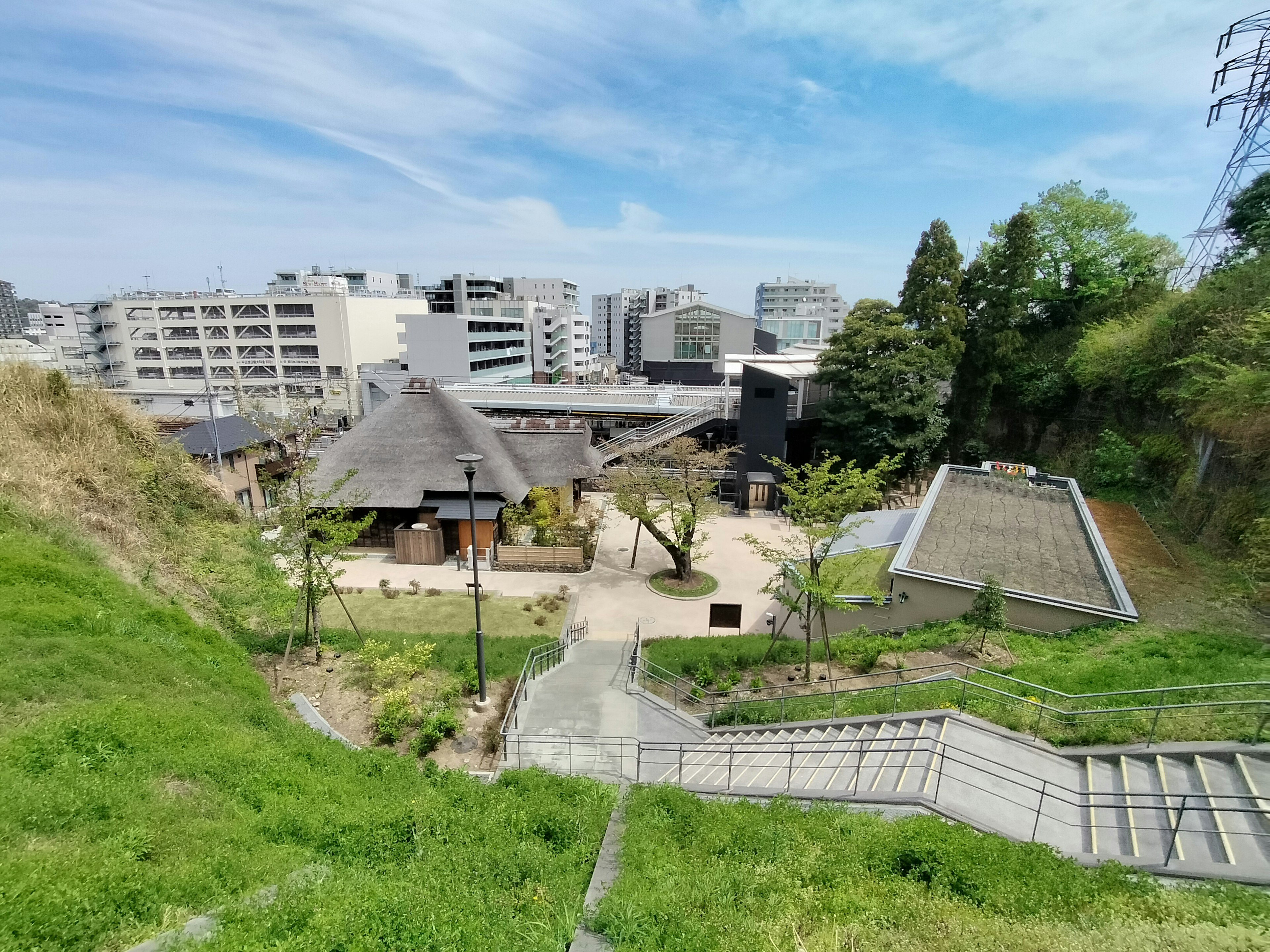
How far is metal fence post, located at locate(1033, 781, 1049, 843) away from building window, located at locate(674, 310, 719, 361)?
154ft

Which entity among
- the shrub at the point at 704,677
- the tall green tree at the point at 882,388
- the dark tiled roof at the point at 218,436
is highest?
the tall green tree at the point at 882,388

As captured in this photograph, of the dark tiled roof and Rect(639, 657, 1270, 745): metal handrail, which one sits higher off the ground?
the dark tiled roof

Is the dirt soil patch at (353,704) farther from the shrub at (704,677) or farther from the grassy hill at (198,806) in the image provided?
the shrub at (704,677)

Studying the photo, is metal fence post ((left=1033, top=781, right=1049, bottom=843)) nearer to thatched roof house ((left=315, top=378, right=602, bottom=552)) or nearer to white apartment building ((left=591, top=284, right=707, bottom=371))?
thatched roof house ((left=315, top=378, right=602, bottom=552))

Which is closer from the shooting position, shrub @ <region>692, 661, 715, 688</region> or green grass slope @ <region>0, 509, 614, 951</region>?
green grass slope @ <region>0, 509, 614, 951</region>

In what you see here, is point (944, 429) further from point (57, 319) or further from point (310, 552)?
point (57, 319)

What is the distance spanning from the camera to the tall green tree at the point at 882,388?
26312mm

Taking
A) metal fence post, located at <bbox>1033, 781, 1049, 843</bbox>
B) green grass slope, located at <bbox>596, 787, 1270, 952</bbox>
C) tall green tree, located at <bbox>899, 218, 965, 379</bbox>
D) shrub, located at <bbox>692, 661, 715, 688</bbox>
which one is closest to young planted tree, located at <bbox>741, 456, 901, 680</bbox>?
shrub, located at <bbox>692, 661, 715, 688</bbox>

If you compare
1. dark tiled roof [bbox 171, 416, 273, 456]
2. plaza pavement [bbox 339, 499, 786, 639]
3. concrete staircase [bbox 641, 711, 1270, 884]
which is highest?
dark tiled roof [bbox 171, 416, 273, 456]

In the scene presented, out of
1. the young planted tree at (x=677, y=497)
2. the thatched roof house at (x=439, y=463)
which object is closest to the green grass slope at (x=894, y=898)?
the young planted tree at (x=677, y=497)

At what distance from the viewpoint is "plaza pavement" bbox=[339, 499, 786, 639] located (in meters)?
17.6

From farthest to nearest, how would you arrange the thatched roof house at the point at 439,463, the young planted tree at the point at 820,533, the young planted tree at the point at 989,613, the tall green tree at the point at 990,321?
the tall green tree at the point at 990,321 < the thatched roof house at the point at 439,463 < the young planted tree at the point at 820,533 < the young planted tree at the point at 989,613

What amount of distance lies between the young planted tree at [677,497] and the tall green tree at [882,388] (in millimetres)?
9022

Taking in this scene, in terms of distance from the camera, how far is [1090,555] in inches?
595
